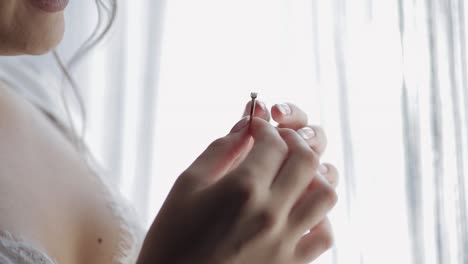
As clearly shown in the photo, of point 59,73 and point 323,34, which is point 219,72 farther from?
point 59,73

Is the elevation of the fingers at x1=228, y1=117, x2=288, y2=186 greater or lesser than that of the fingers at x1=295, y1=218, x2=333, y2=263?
greater

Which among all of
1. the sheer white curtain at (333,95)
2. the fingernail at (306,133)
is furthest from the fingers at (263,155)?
the sheer white curtain at (333,95)

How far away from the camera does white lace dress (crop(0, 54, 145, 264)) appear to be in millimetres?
549

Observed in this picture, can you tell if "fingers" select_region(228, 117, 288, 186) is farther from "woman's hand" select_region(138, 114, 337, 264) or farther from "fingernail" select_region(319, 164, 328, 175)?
"fingernail" select_region(319, 164, 328, 175)

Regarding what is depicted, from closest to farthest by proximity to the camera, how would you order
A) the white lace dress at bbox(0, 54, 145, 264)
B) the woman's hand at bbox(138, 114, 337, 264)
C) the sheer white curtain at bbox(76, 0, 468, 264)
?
the woman's hand at bbox(138, 114, 337, 264) → the white lace dress at bbox(0, 54, 145, 264) → the sheer white curtain at bbox(76, 0, 468, 264)

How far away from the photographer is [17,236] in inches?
22.3

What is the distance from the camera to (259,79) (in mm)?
1400

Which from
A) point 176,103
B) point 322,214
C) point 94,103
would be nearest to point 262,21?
point 176,103

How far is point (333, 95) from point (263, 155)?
0.98m

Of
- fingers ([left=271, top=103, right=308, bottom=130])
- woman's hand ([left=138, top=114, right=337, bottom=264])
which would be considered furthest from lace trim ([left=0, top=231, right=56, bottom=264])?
fingers ([left=271, top=103, right=308, bottom=130])

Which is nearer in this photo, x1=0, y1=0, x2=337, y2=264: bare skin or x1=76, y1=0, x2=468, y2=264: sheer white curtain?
x1=0, y1=0, x2=337, y2=264: bare skin

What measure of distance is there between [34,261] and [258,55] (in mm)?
944

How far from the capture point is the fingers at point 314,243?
1.62 feet

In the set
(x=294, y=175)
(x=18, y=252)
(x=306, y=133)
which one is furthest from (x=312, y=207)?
(x=18, y=252)
